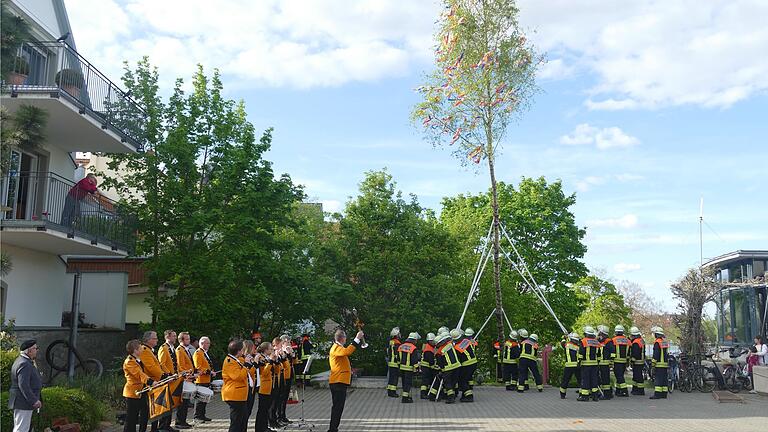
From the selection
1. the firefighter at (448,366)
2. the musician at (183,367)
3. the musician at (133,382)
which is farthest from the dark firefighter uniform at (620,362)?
the musician at (133,382)

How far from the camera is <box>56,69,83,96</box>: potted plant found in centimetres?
1790

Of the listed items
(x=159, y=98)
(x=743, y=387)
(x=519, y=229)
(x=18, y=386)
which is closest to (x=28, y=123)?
(x=18, y=386)

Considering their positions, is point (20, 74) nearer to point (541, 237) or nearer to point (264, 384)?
point (264, 384)

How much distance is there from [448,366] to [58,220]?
428 inches

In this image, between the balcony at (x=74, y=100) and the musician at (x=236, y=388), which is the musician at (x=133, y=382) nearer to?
the musician at (x=236, y=388)

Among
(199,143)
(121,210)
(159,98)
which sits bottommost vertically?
(121,210)

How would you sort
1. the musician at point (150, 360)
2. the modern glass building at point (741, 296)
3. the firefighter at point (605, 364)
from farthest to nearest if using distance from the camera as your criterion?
the modern glass building at point (741, 296) < the firefighter at point (605, 364) < the musician at point (150, 360)

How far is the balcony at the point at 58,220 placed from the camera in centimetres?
1717

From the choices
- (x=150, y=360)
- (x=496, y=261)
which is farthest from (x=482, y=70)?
(x=150, y=360)

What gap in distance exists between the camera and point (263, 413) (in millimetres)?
13617

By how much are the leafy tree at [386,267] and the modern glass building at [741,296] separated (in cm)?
1025

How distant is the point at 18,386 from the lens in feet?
34.8

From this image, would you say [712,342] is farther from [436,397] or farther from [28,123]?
[28,123]

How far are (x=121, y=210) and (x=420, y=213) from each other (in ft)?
38.5
